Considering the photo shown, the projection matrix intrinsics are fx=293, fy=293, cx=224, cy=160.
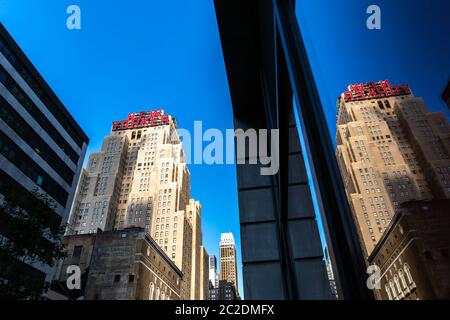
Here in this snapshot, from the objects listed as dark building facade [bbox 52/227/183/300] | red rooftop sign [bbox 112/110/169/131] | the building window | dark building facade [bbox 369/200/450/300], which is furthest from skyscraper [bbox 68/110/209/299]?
dark building facade [bbox 369/200/450/300]

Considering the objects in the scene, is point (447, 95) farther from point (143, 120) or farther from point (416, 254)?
point (143, 120)

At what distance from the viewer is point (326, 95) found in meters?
1.83

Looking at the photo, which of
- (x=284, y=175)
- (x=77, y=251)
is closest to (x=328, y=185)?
(x=284, y=175)

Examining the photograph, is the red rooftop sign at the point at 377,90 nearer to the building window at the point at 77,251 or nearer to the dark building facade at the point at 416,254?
the dark building facade at the point at 416,254

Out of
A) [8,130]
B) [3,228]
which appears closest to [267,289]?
[3,228]

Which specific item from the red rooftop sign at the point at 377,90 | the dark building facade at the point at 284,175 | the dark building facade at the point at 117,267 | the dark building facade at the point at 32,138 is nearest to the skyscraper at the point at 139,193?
the dark building facade at the point at 117,267

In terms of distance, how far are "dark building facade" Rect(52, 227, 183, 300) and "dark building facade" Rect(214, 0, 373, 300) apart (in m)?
46.6

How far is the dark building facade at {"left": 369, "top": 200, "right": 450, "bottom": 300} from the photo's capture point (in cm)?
89

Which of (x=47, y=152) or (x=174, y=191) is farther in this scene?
(x=174, y=191)

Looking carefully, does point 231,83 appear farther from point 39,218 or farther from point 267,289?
point 39,218

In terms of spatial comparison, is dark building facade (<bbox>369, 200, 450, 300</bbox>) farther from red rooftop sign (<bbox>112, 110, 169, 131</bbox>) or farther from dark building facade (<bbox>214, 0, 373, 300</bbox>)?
red rooftop sign (<bbox>112, 110, 169, 131</bbox>)

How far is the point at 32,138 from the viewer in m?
28.8

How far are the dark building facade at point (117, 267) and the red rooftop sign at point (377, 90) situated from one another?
50869 mm
